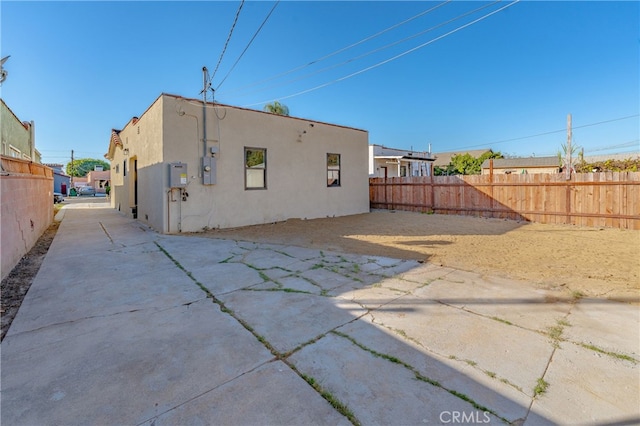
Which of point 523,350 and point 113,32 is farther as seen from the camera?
point 113,32

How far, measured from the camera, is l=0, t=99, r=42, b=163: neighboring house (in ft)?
32.2

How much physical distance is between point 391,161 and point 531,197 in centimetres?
1286

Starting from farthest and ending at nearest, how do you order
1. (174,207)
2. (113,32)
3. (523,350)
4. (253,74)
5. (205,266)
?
(253,74) < (113,32) < (174,207) < (205,266) < (523,350)

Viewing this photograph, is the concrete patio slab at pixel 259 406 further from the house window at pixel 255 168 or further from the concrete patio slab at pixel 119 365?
the house window at pixel 255 168

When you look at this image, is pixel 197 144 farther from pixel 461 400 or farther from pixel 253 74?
pixel 461 400

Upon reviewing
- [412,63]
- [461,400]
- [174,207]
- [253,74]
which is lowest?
[461,400]

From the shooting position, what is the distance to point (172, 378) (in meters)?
1.85

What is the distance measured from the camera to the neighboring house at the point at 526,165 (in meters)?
33.3

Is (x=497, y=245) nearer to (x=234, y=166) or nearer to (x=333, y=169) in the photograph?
(x=333, y=169)

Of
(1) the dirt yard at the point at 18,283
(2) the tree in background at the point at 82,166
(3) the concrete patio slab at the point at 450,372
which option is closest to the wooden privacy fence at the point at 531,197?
(3) the concrete patio slab at the point at 450,372

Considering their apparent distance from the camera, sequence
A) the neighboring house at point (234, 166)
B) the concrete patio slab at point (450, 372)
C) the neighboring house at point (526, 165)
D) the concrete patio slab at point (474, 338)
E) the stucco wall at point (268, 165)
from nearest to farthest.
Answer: the concrete patio slab at point (450, 372) → the concrete patio slab at point (474, 338) → the neighboring house at point (234, 166) → the stucco wall at point (268, 165) → the neighboring house at point (526, 165)

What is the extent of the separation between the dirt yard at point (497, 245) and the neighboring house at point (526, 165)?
93.2 feet

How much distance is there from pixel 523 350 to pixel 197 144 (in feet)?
26.2

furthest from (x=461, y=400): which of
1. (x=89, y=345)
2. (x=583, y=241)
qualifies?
(x=583, y=241)
